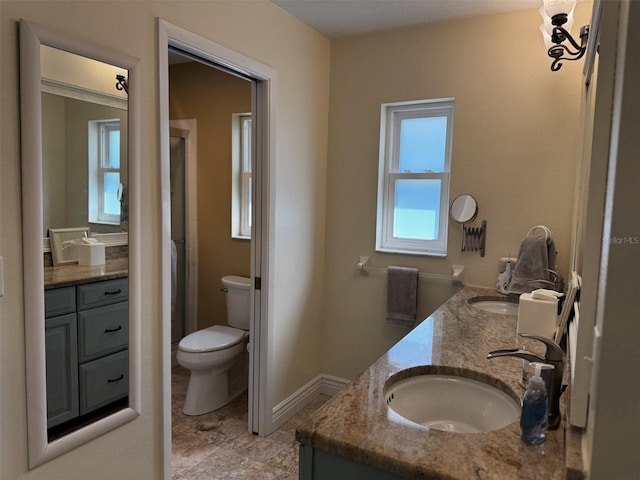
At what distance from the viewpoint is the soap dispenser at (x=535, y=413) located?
3.14 ft

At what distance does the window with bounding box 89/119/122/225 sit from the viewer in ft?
5.35

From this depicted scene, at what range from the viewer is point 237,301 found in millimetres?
3201

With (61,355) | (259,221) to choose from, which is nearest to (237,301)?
(259,221)

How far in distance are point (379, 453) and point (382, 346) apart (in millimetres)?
2052

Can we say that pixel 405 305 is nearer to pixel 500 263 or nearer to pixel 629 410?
pixel 500 263

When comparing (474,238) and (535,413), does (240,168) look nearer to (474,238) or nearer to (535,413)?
(474,238)

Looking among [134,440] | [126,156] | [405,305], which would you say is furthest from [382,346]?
[126,156]

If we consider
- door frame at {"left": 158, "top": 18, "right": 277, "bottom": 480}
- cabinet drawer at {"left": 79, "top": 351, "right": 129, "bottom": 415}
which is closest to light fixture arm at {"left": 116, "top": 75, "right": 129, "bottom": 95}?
door frame at {"left": 158, "top": 18, "right": 277, "bottom": 480}

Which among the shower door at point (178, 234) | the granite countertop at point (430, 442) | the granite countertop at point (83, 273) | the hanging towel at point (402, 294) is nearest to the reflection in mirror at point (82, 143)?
the granite countertop at point (83, 273)

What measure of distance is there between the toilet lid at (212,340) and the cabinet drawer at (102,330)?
110 centimetres

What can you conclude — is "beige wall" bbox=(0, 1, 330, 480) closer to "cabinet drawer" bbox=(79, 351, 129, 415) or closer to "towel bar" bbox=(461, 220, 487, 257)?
"cabinet drawer" bbox=(79, 351, 129, 415)

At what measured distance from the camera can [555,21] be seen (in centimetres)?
183

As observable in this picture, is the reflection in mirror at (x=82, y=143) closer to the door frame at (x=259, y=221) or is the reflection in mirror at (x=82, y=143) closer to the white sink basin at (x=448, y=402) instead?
the door frame at (x=259, y=221)

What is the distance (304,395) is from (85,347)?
5.55ft
